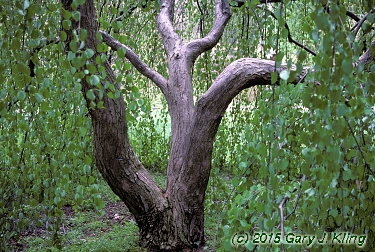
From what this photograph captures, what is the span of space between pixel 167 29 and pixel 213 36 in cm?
30

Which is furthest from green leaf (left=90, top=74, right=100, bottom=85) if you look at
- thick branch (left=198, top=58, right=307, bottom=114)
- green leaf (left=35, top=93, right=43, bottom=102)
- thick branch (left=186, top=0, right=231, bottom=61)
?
thick branch (left=186, top=0, right=231, bottom=61)

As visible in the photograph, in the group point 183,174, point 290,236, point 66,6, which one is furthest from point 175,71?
point 290,236

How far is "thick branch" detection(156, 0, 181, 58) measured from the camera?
9.68 feet

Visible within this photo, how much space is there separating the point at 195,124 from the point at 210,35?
2.36ft

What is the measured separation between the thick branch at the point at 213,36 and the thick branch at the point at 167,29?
3.9 inches

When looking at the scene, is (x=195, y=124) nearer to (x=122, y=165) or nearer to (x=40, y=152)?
(x=122, y=165)

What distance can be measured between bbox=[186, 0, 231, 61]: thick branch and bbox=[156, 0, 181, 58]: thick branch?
3.9 inches

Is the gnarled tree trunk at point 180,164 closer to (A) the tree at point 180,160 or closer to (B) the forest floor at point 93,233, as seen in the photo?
(A) the tree at point 180,160

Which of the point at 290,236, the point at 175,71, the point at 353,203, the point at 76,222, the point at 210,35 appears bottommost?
the point at 76,222

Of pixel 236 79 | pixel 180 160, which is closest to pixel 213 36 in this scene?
pixel 236 79

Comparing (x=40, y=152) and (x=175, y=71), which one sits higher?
(x=175, y=71)

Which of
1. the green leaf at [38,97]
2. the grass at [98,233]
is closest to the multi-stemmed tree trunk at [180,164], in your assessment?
the grass at [98,233]

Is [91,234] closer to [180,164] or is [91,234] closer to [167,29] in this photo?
[180,164]

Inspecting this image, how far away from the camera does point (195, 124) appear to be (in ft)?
8.39
